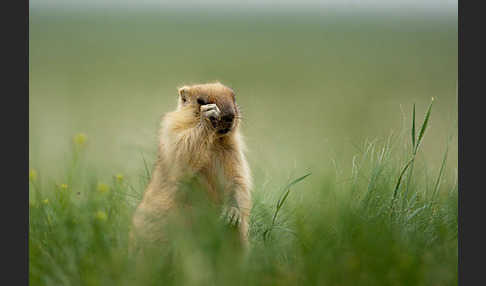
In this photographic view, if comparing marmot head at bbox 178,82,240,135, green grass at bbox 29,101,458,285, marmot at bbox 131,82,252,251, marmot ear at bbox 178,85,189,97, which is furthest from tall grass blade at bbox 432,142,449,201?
marmot ear at bbox 178,85,189,97

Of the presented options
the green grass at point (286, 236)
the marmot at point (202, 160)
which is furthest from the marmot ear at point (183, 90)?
the green grass at point (286, 236)

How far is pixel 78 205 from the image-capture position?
154 inches

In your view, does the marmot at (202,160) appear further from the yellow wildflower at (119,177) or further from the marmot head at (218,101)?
the yellow wildflower at (119,177)

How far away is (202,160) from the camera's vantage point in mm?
3785

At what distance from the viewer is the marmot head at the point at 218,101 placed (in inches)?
149

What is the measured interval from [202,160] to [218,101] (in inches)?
17.0

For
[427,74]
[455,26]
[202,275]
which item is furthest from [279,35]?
[202,275]

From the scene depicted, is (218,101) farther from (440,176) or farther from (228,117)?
(440,176)

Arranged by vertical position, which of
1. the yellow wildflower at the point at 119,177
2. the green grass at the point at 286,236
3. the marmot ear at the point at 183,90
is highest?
the marmot ear at the point at 183,90

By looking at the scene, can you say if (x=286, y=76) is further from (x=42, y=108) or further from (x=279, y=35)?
(x=42, y=108)

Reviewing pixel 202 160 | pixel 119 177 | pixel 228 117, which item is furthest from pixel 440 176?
pixel 119 177

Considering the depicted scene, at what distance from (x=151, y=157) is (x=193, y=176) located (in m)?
0.98

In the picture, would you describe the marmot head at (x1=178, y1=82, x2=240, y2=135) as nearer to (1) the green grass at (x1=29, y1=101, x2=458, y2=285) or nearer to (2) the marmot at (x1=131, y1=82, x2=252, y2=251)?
(2) the marmot at (x1=131, y1=82, x2=252, y2=251)

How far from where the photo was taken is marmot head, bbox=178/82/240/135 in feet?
12.4
